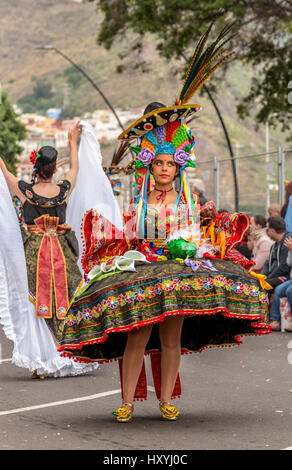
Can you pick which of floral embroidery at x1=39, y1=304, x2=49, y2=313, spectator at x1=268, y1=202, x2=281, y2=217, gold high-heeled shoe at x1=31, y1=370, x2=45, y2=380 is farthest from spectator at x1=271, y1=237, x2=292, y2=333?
gold high-heeled shoe at x1=31, y1=370, x2=45, y2=380

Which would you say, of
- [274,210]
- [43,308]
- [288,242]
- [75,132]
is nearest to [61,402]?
[43,308]

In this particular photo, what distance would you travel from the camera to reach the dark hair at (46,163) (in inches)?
336

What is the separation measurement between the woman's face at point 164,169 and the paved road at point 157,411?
1.69 m

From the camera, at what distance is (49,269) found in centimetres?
879

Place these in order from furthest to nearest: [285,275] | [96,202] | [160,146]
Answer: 1. [285,275]
2. [96,202]
3. [160,146]

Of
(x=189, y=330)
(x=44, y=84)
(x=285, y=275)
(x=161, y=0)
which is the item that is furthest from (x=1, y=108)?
(x=44, y=84)

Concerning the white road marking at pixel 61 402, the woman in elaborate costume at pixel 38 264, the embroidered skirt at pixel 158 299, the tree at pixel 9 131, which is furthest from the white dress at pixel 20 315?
the tree at pixel 9 131

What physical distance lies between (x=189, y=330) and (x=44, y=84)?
17763 cm

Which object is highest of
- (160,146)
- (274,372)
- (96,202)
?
(160,146)

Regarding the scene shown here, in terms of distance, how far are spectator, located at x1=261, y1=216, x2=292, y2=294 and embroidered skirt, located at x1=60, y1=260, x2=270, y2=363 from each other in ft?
20.5

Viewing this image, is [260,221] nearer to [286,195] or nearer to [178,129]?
[286,195]

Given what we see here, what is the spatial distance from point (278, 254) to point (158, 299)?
6966 millimetres
